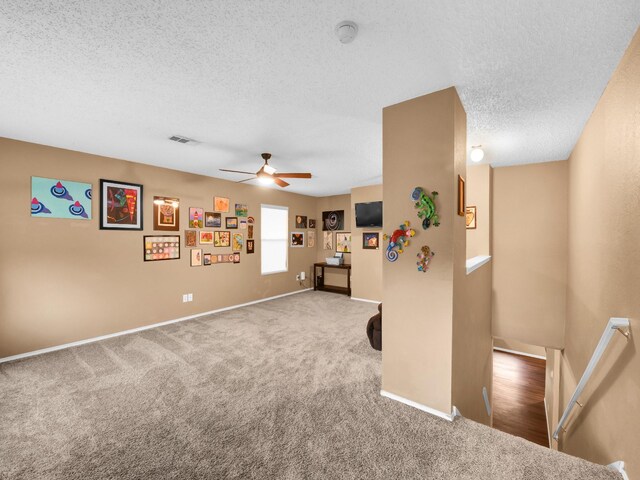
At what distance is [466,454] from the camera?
175 cm

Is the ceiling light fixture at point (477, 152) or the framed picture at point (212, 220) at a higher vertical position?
the ceiling light fixture at point (477, 152)

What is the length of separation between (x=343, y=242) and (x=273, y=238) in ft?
6.12

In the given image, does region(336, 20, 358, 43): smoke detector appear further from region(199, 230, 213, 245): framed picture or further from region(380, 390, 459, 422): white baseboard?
region(199, 230, 213, 245): framed picture

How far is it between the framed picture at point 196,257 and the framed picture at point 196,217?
0.44m

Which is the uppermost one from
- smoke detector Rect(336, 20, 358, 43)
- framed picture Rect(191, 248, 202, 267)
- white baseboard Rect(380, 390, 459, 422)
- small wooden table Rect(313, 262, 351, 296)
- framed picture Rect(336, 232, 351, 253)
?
smoke detector Rect(336, 20, 358, 43)

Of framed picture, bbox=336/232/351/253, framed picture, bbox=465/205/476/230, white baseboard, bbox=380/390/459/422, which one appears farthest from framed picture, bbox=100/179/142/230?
framed picture, bbox=465/205/476/230

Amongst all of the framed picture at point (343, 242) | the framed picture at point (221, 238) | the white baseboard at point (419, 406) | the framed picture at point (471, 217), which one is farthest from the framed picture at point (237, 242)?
the framed picture at point (471, 217)

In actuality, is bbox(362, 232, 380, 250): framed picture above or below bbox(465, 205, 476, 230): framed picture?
below

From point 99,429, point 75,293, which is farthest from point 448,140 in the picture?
point 75,293

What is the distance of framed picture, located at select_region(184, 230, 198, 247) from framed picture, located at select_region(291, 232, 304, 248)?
2.52 meters

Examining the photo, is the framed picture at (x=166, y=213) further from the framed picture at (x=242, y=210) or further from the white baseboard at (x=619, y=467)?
the white baseboard at (x=619, y=467)

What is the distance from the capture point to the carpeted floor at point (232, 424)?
1660 millimetres

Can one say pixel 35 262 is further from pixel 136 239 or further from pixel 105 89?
pixel 105 89

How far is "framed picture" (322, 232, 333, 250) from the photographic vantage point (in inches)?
291
